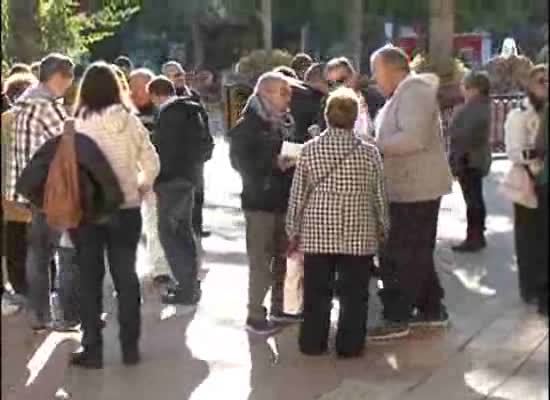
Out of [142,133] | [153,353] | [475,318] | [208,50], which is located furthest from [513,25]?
[153,353]

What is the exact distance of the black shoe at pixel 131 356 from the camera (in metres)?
4.66

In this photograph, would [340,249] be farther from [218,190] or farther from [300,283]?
[218,190]

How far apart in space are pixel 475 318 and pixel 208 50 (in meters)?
1.13

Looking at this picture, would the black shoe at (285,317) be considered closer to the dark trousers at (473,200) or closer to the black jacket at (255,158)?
the black jacket at (255,158)

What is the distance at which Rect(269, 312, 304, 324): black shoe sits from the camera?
204 inches

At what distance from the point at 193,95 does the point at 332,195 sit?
2.76 ft

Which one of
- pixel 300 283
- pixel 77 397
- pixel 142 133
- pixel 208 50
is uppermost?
pixel 208 50

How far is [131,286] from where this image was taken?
4082mm

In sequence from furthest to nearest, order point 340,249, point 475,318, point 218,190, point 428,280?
point 340,249 → point 218,190 → point 428,280 → point 475,318

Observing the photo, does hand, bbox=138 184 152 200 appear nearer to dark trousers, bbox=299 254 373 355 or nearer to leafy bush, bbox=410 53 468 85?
leafy bush, bbox=410 53 468 85

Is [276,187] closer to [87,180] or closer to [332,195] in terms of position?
[332,195]

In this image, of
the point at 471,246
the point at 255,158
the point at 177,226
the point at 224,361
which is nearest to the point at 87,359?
the point at 224,361

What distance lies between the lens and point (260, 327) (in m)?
5.07

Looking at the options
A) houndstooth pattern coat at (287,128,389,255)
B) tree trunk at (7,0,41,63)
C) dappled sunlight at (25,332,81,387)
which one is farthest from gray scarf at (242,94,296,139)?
dappled sunlight at (25,332,81,387)
